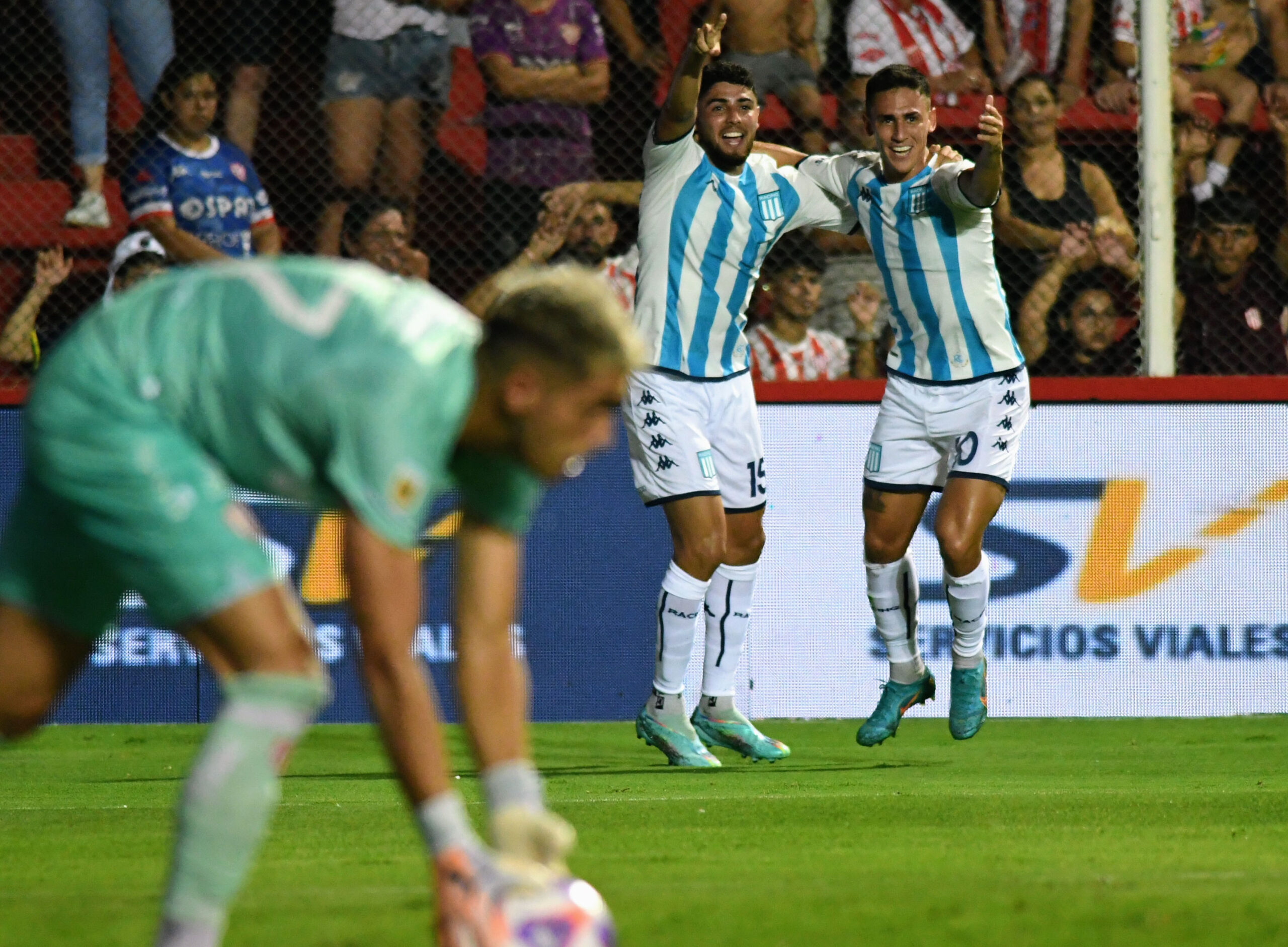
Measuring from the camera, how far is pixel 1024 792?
6273 millimetres

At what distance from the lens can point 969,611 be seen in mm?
7832

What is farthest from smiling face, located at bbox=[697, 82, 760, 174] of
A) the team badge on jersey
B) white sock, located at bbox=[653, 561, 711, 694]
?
white sock, located at bbox=[653, 561, 711, 694]

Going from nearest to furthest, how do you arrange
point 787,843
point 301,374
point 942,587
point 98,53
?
point 301,374 < point 787,843 < point 942,587 < point 98,53

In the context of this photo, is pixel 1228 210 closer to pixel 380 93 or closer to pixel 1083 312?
pixel 1083 312

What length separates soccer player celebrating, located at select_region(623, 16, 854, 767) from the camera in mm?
7547

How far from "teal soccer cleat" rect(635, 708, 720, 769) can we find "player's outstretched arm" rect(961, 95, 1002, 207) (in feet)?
7.64

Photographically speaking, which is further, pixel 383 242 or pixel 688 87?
pixel 383 242

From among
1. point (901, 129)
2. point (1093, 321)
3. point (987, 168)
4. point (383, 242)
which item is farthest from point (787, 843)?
point (383, 242)

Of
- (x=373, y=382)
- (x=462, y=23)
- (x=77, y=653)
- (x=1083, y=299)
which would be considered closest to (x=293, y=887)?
(x=77, y=653)

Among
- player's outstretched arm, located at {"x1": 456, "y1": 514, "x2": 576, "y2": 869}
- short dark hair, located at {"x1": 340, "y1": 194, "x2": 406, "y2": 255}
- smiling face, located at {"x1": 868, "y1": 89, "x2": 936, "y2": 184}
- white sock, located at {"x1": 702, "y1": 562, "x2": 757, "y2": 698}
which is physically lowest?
white sock, located at {"x1": 702, "y1": 562, "x2": 757, "y2": 698}

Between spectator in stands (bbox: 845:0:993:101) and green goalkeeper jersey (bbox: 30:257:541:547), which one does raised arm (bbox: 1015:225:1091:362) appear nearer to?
spectator in stands (bbox: 845:0:993:101)

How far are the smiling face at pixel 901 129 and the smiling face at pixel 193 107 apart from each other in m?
3.65

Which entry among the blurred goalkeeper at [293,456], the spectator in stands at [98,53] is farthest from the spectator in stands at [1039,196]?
the blurred goalkeeper at [293,456]

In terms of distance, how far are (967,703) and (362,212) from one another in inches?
163
